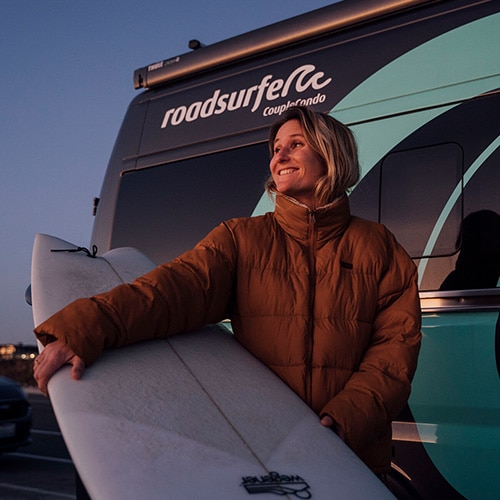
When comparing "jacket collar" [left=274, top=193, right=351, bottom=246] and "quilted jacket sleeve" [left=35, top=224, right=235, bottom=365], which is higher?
"jacket collar" [left=274, top=193, right=351, bottom=246]

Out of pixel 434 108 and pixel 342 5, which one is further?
pixel 342 5

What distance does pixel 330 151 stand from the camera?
2.58 meters

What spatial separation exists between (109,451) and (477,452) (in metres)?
1.71

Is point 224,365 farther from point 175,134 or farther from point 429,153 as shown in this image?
point 175,134

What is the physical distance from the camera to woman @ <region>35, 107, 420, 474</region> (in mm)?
2379

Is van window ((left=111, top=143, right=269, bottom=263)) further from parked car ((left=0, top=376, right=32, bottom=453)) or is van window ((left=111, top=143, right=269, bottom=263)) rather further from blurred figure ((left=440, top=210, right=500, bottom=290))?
parked car ((left=0, top=376, right=32, bottom=453))

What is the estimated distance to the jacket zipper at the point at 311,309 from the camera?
2.45 metres

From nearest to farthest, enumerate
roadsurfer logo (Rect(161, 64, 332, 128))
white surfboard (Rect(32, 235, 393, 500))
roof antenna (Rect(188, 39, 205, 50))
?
white surfboard (Rect(32, 235, 393, 500)) < roadsurfer logo (Rect(161, 64, 332, 128)) < roof antenna (Rect(188, 39, 205, 50))

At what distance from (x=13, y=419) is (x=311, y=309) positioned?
6191mm

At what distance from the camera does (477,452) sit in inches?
123

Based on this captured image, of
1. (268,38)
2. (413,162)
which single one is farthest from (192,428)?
(268,38)

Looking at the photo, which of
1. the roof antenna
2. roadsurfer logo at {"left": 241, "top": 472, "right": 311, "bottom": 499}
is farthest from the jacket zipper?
the roof antenna

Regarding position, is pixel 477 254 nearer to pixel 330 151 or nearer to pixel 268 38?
pixel 330 151

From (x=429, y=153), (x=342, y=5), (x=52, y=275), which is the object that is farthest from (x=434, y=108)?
(x=52, y=275)
